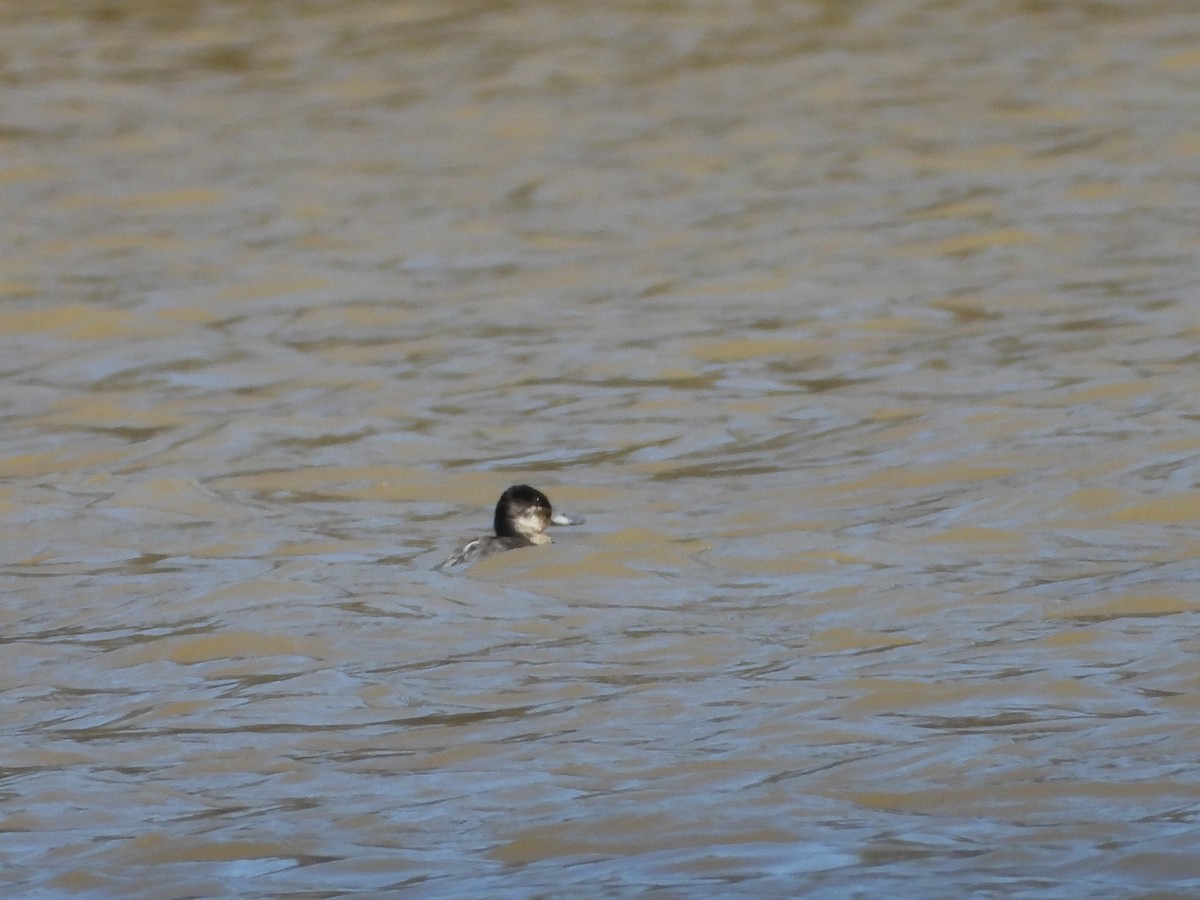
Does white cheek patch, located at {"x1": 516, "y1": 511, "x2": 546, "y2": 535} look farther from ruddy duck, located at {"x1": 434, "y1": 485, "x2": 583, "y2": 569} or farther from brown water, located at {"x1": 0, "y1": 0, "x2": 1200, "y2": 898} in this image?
brown water, located at {"x1": 0, "y1": 0, "x2": 1200, "y2": 898}

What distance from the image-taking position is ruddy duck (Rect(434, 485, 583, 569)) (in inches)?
318

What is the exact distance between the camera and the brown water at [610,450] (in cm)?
545

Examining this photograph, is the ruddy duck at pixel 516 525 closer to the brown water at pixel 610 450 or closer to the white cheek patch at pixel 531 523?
the white cheek patch at pixel 531 523

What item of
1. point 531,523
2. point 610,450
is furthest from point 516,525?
point 610,450

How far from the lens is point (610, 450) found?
385 inches

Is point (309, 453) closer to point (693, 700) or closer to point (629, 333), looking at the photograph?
point (629, 333)

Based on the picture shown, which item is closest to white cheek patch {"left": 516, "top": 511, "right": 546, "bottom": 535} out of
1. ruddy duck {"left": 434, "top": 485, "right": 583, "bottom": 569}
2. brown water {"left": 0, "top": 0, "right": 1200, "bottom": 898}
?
ruddy duck {"left": 434, "top": 485, "right": 583, "bottom": 569}

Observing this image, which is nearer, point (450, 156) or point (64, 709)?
point (64, 709)

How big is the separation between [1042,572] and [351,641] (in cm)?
213

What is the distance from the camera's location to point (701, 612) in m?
7.31

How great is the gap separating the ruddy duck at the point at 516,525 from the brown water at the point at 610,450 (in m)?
0.11

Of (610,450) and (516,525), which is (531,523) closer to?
(516,525)

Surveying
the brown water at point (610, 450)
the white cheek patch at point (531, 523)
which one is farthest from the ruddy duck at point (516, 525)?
the brown water at point (610, 450)

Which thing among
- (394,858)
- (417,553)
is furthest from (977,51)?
(394,858)
